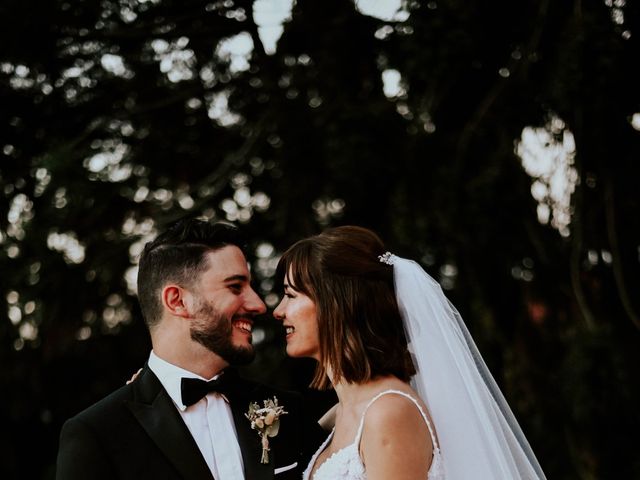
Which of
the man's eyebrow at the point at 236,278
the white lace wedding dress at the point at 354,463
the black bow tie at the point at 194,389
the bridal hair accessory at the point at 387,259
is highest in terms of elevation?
the bridal hair accessory at the point at 387,259

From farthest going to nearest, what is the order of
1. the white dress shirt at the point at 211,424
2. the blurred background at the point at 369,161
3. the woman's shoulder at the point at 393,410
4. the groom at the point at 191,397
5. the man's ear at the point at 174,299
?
the blurred background at the point at 369,161 < the man's ear at the point at 174,299 < the white dress shirt at the point at 211,424 < the groom at the point at 191,397 < the woman's shoulder at the point at 393,410

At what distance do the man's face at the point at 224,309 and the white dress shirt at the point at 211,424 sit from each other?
160 mm

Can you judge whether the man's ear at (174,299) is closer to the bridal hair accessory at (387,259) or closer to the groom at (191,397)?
the groom at (191,397)

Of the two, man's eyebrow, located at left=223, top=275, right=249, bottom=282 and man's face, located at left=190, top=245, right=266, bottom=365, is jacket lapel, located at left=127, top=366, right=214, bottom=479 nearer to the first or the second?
man's face, located at left=190, top=245, right=266, bottom=365

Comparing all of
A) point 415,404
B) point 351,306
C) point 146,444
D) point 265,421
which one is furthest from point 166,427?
point 415,404

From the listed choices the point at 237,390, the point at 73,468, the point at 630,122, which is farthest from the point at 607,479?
the point at 73,468

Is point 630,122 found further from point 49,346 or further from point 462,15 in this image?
point 49,346

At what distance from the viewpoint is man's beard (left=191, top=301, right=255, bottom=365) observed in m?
3.30

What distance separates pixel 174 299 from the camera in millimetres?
3387

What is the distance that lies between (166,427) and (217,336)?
1.37ft

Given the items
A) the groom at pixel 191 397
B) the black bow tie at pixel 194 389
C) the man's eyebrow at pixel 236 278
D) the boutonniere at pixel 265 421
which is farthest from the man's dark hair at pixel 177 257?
the boutonniere at pixel 265 421

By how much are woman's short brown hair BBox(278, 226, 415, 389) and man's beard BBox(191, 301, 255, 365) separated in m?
0.32

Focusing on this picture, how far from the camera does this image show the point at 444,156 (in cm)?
475

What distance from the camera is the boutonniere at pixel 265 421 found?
3.16 metres
